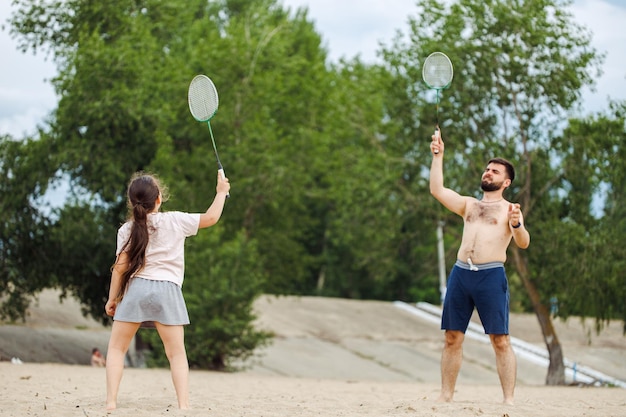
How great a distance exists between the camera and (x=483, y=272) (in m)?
9.48

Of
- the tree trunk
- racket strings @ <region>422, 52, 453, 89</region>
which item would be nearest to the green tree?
the tree trunk

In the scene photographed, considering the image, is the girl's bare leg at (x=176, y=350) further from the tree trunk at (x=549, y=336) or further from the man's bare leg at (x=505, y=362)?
the tree trunk at (x=549, y=336)

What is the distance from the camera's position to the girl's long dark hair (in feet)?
26.2

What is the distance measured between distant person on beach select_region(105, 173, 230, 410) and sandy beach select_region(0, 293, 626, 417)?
0.50 metres

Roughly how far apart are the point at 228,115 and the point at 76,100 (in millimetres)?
5642

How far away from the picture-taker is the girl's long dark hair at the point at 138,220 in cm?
800

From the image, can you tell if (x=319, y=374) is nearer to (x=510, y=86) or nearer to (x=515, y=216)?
(x=510, y=86)

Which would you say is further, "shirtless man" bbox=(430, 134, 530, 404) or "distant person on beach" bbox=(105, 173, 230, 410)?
"shirtless man" bbox=(430, 134, 530, 404)

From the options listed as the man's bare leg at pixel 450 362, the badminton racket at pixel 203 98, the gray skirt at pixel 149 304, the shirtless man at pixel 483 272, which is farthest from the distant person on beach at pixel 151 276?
the man's bare leg at pixel 450 362

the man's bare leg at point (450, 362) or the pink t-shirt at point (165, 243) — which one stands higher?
the pink t-shirt at point (165, 243)

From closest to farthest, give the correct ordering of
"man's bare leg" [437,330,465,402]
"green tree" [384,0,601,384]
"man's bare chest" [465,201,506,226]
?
"man's bare chest" [465,201,506,226]
"man's bare leg" [437,330,465,402]
"green tree" [384,0,601,384]

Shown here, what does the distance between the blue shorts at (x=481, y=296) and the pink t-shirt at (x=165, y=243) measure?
286cm

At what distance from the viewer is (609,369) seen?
1230 inches

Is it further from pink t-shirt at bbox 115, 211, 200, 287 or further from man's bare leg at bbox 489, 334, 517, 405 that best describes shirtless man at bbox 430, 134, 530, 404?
pink t-shirt at bbox 115, 211, 200, 287
